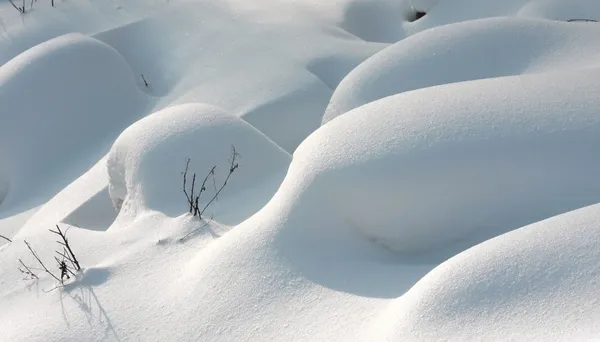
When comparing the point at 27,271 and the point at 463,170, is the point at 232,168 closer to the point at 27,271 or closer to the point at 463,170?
the point at 27,271

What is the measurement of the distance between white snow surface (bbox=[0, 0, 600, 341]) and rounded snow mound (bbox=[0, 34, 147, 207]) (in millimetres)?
21

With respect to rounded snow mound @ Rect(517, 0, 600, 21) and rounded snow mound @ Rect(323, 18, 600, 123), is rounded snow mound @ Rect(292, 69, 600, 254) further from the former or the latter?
rounded snow mound @ Rect(517, 0, 600, 21)

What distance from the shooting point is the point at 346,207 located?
2436 mm

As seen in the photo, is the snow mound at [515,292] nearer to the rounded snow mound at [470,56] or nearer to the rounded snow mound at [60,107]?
the rounded snow mound at [470,56]

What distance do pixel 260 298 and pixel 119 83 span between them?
9.89 feet

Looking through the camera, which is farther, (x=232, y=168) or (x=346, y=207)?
(x=232, y=168)

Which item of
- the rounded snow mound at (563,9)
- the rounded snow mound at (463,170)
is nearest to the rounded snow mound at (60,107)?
the rounded snow mound at (463,170)

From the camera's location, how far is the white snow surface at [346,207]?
1914 millimetres

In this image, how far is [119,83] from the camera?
15.7 feet

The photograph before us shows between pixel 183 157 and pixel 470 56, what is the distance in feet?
5.20

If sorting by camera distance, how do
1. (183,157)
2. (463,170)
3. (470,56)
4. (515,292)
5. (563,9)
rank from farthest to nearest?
(563,9) < (470,56) < (183,157) < (463,170) < (515,292)

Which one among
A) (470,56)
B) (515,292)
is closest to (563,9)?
(470,56)

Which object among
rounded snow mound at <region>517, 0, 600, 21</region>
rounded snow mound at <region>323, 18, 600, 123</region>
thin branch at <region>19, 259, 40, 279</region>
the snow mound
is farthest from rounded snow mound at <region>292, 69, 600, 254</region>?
rounded snow mound at <region>517, 0, 600, 21</region>

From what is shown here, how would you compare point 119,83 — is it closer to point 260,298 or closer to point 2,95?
point 2,95
